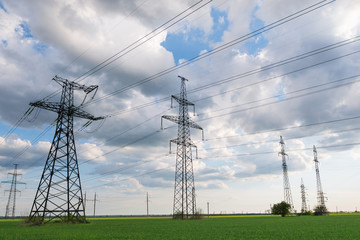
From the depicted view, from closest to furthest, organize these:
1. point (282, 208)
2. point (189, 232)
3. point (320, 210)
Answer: point (189, 232), point (282, 208), point (320, 210)

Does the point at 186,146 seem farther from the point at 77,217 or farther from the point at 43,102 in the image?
the point at 43,102

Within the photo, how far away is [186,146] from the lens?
49.4 m

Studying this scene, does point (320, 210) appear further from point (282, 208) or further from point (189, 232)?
point (189, 232)

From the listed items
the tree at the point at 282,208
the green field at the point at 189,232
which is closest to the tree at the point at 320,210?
the tree at the point at 282,208

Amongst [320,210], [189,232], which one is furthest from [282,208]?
[189,232]

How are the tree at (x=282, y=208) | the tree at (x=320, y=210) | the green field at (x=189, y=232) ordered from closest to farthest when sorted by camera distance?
1. the green field at (x=189, y=232)
2. the tree at (x=282, y=208)
3. the tree at (x=320, y=210)

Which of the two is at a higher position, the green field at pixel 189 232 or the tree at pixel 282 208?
the green field at pixel 189 232

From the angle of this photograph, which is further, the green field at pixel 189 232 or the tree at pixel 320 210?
the tree at pixel 320 210

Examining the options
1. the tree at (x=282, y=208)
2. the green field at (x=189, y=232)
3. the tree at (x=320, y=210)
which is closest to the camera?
the green field at (x=189, y=232)

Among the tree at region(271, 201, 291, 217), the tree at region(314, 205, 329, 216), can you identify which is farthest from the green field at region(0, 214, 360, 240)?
the tree at region(314, 205, 329, 216)

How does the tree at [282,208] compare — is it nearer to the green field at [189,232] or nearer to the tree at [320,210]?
the tree at [320,210]

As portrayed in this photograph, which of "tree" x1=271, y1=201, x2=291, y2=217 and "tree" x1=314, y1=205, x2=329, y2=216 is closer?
"tree" x1=271, y1=201, x2=291, y2=217

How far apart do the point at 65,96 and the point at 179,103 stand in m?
20.3

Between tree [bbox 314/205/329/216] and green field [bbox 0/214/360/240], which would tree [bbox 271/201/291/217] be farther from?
green field [bbox 0/214/360/240]
